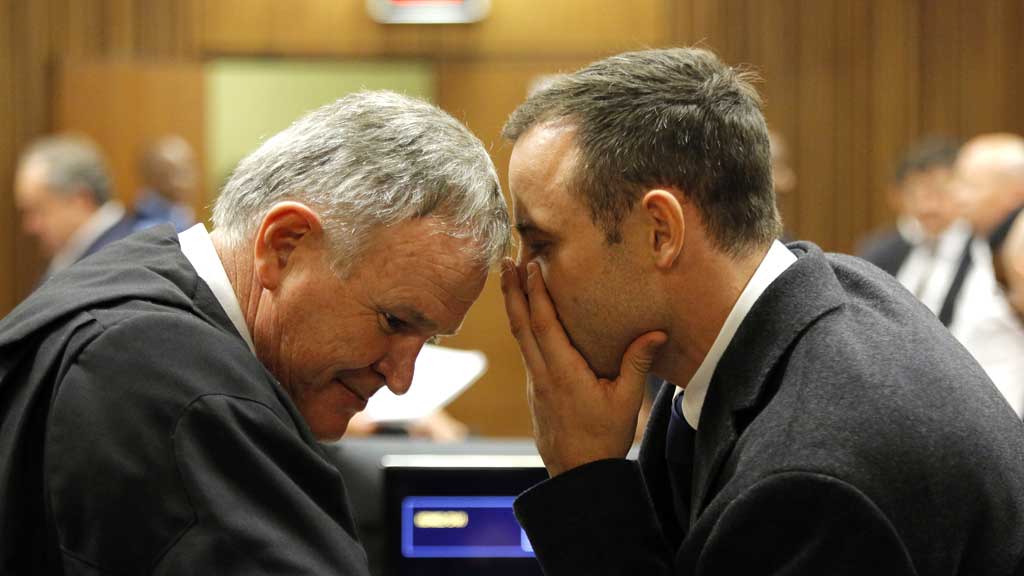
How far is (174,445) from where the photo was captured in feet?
4.65

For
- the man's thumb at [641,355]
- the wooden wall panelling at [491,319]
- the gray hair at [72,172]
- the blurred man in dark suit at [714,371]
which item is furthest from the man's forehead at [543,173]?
the wooden wall panelling at [491,319]

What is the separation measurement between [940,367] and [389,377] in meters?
0.73

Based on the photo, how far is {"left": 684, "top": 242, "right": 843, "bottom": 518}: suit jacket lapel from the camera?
166 cm

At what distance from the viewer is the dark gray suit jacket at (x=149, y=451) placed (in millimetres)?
1398

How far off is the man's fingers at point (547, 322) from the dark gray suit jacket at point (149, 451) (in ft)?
1.45

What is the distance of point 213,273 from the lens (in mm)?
1735

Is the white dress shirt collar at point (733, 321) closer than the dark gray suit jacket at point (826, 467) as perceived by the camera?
No

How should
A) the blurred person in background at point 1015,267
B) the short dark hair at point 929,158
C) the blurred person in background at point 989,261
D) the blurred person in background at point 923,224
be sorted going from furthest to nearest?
1. the short dark hair at point 929,158
2. the blurred person in background at point 923,224
3. the blurred person in background at point 989,261
4. the blurred person in background at point 1015,267

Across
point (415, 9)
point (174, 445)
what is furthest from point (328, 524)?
point (415, 9)

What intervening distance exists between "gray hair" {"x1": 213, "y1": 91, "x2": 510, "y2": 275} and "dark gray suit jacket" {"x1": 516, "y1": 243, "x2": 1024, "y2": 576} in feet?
1.28

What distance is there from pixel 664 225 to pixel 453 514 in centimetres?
63

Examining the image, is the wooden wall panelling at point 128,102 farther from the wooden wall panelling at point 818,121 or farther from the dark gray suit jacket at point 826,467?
the dark gray suit jacket at point 826,467

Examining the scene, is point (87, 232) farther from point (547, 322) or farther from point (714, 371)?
point (714, 371)

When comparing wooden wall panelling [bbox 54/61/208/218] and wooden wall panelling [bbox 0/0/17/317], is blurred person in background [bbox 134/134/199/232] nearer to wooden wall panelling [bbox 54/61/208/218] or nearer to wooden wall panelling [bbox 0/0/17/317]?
wooden wall panelling [bbox 54/61/208/218]
